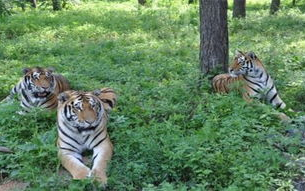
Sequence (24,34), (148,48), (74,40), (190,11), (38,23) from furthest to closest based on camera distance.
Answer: (190,11), (38,23), (24,34), (74,40), (148,48)

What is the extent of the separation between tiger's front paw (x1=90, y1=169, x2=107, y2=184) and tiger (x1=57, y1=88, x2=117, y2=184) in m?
0.14

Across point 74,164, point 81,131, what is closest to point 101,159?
point 74,164

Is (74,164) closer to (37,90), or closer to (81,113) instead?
(81,113)

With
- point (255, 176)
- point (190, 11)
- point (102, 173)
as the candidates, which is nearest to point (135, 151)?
point (102, 173)

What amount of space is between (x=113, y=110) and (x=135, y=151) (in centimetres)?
145

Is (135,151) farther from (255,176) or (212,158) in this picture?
(255,176)

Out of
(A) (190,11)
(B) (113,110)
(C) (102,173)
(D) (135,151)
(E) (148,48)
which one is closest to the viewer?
(C) (102,173)

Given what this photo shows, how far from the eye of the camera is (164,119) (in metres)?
6.21

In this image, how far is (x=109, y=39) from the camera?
1220cm

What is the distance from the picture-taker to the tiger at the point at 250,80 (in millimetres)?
6824

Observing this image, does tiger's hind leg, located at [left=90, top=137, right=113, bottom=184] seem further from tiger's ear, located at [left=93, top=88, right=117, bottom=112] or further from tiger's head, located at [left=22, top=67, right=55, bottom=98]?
tiger's head, located at [left=22, top=67, right=55, bottom=98]

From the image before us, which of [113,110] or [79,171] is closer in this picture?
[79,171]

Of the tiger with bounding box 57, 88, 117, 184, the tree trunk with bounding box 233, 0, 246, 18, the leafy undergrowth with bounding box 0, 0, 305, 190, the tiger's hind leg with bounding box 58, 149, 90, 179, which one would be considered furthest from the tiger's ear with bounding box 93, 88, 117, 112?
the tree trunk with bounding box 233, 0, 246, 18

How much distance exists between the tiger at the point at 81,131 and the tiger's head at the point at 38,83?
114cm
